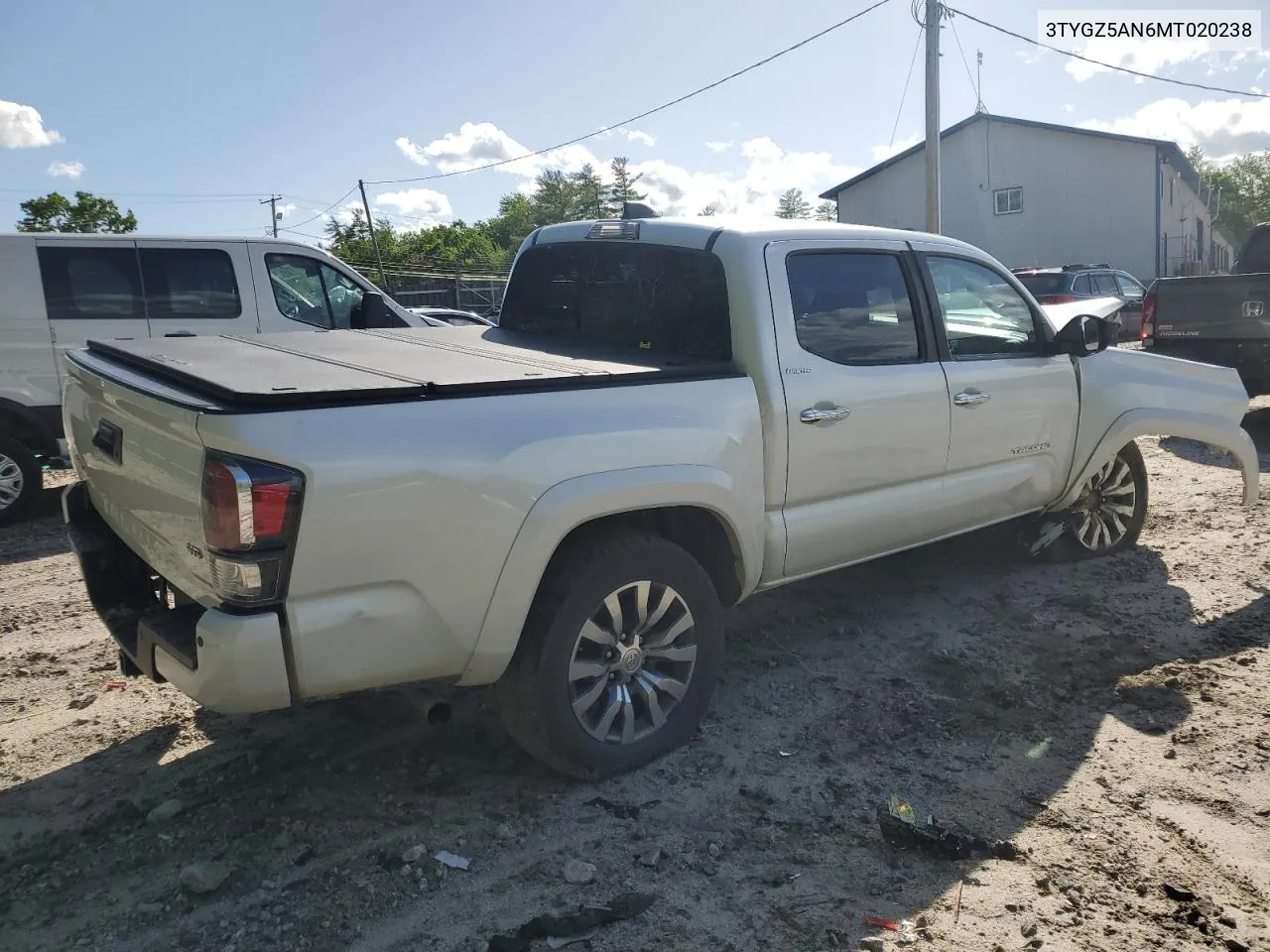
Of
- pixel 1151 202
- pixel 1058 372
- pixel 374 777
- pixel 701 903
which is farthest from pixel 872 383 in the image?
pixel 1151 202

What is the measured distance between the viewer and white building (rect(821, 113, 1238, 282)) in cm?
2906

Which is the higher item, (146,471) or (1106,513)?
(146,471)

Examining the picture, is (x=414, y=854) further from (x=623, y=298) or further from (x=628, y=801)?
(x=623, y=298)

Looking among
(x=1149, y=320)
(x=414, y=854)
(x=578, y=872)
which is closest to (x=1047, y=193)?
(x=1149, y=320)

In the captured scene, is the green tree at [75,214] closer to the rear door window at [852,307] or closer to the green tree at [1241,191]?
the rear door window at [852,307]

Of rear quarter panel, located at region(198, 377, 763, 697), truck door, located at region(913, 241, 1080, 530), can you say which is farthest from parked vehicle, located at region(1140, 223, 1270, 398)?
rear quarter panel, located at region(198, 377, 763, 697)

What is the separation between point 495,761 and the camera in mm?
3529

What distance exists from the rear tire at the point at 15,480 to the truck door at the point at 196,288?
1.34 m

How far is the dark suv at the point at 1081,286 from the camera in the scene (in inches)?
619

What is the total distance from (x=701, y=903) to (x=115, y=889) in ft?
5.51

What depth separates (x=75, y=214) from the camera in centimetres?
3838

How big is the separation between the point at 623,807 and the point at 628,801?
45mm

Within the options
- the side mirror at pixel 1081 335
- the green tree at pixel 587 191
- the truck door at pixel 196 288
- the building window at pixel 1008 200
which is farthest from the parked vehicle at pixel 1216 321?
the green tree at pixel 587 191

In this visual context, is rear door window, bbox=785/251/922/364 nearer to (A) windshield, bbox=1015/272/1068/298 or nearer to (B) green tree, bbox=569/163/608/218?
(A) windshield, bbox=1015/272/1068/298
